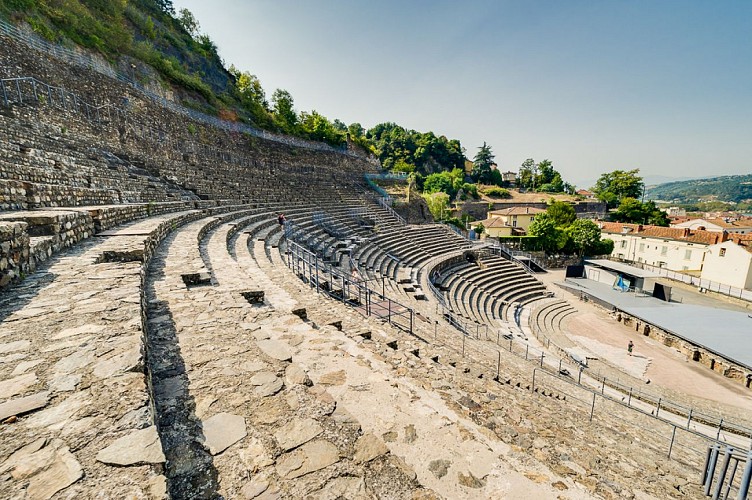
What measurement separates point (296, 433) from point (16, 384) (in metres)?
1.78

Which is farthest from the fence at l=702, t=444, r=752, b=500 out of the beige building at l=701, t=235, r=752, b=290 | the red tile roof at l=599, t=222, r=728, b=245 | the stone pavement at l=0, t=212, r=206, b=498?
the red tile roof at l=599, t=222, r=728, b=245

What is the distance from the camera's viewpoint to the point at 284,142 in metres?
30.3

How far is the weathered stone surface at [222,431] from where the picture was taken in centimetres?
201

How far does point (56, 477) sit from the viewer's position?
132 centimetres

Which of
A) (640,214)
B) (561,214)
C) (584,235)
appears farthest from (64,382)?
(640,214)

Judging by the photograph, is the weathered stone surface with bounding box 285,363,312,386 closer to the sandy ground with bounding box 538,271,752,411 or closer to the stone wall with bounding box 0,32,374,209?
the stone wall with bounding box 0,32,374,209

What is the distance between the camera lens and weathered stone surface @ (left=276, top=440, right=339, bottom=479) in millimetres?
1887

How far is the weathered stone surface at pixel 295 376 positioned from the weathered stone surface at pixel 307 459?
0.72 meters

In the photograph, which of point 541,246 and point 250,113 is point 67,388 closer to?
point 541,246

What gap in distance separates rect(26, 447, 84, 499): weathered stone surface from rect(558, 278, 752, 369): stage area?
1930 centimetres

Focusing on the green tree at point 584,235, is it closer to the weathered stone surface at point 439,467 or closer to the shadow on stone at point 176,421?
the weathered stone surface at point 439,467

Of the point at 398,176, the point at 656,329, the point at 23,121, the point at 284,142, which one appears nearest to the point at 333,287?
the point at 23,121

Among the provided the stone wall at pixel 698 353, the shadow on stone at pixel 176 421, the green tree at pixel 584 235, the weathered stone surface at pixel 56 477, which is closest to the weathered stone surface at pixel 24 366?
the shadow on stone at pixel 176 421

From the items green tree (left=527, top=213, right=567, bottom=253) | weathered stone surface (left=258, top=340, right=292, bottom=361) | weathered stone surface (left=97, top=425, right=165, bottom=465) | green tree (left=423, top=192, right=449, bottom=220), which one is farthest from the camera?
green tree (left=423, top=192, right=449, bottom=220)
